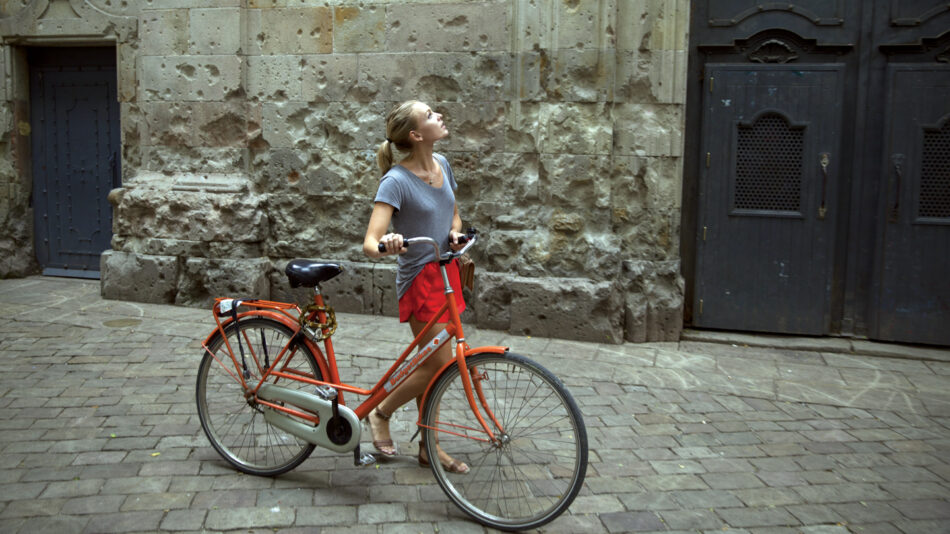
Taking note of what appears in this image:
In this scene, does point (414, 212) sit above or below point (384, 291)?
above

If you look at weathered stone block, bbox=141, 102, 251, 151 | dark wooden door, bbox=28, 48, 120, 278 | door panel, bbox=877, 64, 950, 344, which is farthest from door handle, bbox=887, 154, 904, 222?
dark wooden door, bbox=28, 48, 120, 278

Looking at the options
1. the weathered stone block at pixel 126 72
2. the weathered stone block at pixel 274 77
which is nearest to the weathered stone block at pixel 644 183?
the weathered stone block at pixel 274 77

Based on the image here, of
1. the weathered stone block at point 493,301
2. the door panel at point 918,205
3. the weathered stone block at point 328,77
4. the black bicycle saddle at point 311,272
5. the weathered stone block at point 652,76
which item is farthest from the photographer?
the weathered stone block at point 328,77

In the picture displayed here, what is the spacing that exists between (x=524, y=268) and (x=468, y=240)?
2.94m

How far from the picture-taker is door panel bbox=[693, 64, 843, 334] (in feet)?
20.6

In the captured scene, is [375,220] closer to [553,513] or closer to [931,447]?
[553,513]

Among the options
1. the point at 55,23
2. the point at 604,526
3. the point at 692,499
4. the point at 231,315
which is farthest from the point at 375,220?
the point at 55,23

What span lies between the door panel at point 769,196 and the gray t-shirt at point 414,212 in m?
3.47

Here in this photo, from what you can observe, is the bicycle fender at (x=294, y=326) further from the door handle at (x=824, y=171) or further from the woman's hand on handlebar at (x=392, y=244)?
the door handle at (x=824, y=171)

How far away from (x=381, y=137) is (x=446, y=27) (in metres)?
1.05

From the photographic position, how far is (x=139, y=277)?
732 cm

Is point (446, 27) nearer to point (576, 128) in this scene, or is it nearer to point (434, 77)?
point (434, 77)

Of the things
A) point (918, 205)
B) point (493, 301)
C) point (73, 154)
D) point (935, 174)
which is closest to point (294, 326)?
point (493, 301)

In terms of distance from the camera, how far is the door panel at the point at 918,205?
610 cm
